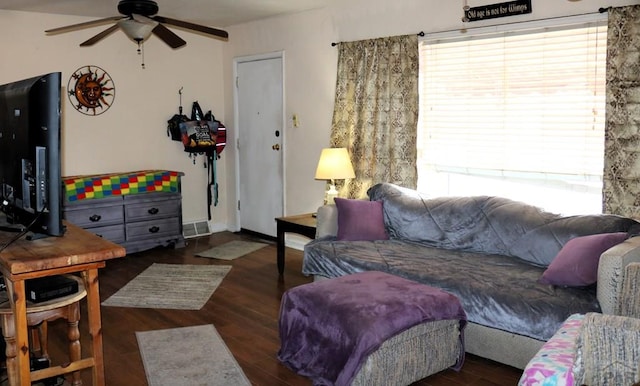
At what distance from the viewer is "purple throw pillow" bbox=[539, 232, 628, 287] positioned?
3084 millimetres

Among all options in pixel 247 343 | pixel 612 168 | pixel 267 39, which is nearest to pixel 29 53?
pixel 267 39

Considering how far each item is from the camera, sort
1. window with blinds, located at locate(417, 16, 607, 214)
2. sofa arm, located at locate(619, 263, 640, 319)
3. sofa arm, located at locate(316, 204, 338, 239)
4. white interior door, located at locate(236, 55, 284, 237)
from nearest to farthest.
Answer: sofa arm, located at locate(619, 263, 640, 319) → window with blinds, located at locate(417, 16, 607, 214) → sofa arm, located at locate(316, 204, 338, 239) → white interior door, located at locate(236, 55, 284, 237)

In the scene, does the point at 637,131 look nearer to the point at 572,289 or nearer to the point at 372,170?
the point at 572,289

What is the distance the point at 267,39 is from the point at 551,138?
3.36m

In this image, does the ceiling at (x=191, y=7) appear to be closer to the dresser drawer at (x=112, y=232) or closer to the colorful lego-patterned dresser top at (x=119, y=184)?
the colorful lego-patterned dresser top at (x=119, y=184)

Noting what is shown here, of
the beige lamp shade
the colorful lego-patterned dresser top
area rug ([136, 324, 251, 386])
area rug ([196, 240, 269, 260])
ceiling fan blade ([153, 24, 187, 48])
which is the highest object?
ceiling fan blade ([153, 24, 187, 48])

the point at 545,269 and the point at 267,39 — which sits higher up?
the point at 267,39

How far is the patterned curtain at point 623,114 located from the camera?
11.6 feet

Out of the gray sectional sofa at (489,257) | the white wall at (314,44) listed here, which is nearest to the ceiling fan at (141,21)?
the white wall at (314,44)

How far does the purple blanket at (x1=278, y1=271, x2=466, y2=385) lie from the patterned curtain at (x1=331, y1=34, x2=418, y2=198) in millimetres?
1744

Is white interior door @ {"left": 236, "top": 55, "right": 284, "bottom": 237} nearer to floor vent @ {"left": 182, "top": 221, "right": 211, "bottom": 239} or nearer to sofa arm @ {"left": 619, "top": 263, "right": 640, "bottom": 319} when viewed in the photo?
floor vent @ {"left": 182, "top": 221, "right": 211, "bottom": 239}

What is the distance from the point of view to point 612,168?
3.66 m

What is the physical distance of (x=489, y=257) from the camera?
3.82 meters

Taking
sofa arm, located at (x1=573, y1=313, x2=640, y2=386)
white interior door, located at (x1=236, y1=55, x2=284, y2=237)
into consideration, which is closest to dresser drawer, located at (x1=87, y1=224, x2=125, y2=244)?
white interior door, located at (x1=236, y1=55, x2=284, y2=237)
